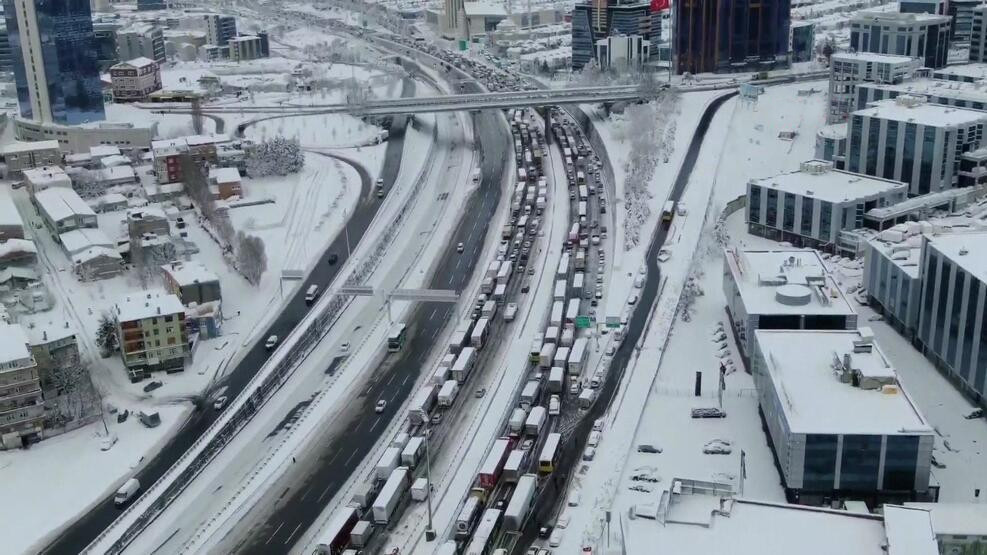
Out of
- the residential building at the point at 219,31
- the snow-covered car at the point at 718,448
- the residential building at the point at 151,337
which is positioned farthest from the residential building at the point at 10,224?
the residential building at the point at 219,31

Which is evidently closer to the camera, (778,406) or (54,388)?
(778,406)

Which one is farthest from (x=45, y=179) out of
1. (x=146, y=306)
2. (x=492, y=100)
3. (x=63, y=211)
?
(x=492, y=100)

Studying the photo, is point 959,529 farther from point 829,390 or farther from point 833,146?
point 833,146

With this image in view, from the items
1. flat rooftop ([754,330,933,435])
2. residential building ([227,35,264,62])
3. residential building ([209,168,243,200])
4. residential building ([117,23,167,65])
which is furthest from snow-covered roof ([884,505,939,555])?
residential building ([227,35,264,62])

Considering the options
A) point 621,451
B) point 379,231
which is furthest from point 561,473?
point 379,231

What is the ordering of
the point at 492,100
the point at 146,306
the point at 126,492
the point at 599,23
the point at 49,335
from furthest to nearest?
the point at 599,23 < the point at 492,100 < the point at 146,306 < the point at 49,335 < the point at 126,492

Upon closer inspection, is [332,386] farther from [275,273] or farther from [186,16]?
[186,16]
